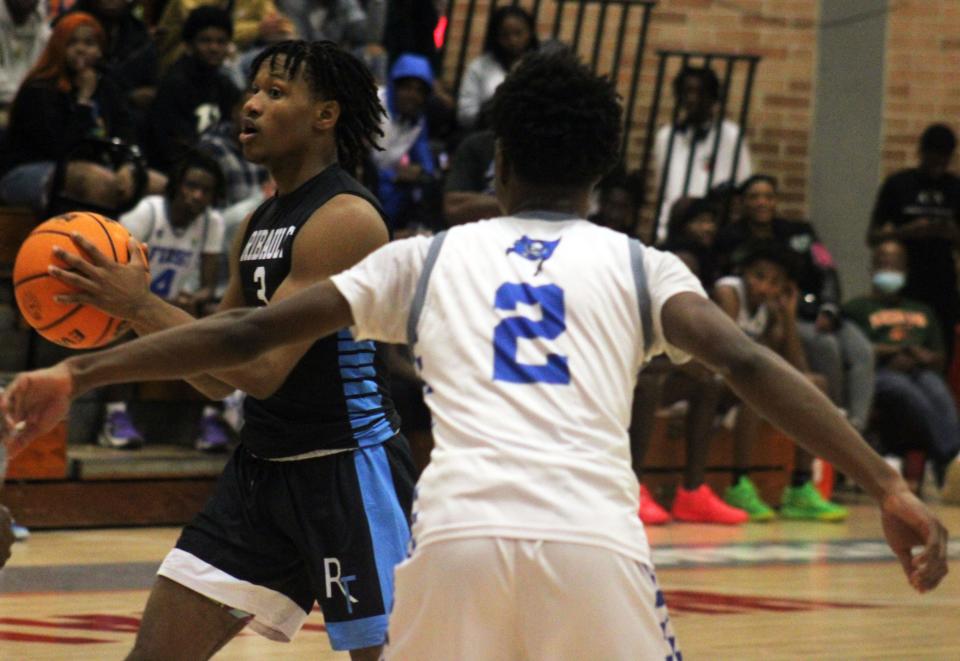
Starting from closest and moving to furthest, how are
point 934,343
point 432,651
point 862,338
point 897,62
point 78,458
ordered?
point 432,651 → point 78,458 → point 862,338 → point 934,343 → point 897,62

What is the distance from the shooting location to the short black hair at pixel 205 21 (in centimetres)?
945

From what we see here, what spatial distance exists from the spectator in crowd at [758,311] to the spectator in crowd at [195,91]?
2952 millimetres

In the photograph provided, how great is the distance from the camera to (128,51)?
10.2 meters

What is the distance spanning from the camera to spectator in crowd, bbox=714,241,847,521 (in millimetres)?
9445

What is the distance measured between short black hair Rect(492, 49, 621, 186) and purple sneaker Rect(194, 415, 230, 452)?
→ 19.4 ft

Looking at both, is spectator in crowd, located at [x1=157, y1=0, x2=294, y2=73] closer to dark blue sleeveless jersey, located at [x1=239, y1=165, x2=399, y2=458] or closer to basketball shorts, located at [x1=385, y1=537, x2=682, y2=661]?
dark blue sleeveless jersey, located at [x1=239, y1=165, x2=399, y2=458]

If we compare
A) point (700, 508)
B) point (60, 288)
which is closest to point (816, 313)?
point (700, 508)

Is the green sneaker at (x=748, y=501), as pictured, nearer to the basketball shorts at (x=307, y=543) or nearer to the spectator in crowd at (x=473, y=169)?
the spectator in crowd at (x=473, y=169)

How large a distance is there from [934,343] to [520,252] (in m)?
8.93

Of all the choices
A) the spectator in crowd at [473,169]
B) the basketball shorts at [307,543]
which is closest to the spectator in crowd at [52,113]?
the spectator in crowd at [473,169]

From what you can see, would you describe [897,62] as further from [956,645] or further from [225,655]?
[225,655]

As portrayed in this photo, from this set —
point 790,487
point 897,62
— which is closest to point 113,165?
point 790,487

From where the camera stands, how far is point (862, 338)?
410 inches

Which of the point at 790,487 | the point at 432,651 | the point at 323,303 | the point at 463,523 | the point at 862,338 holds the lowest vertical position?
the point at 790,487
